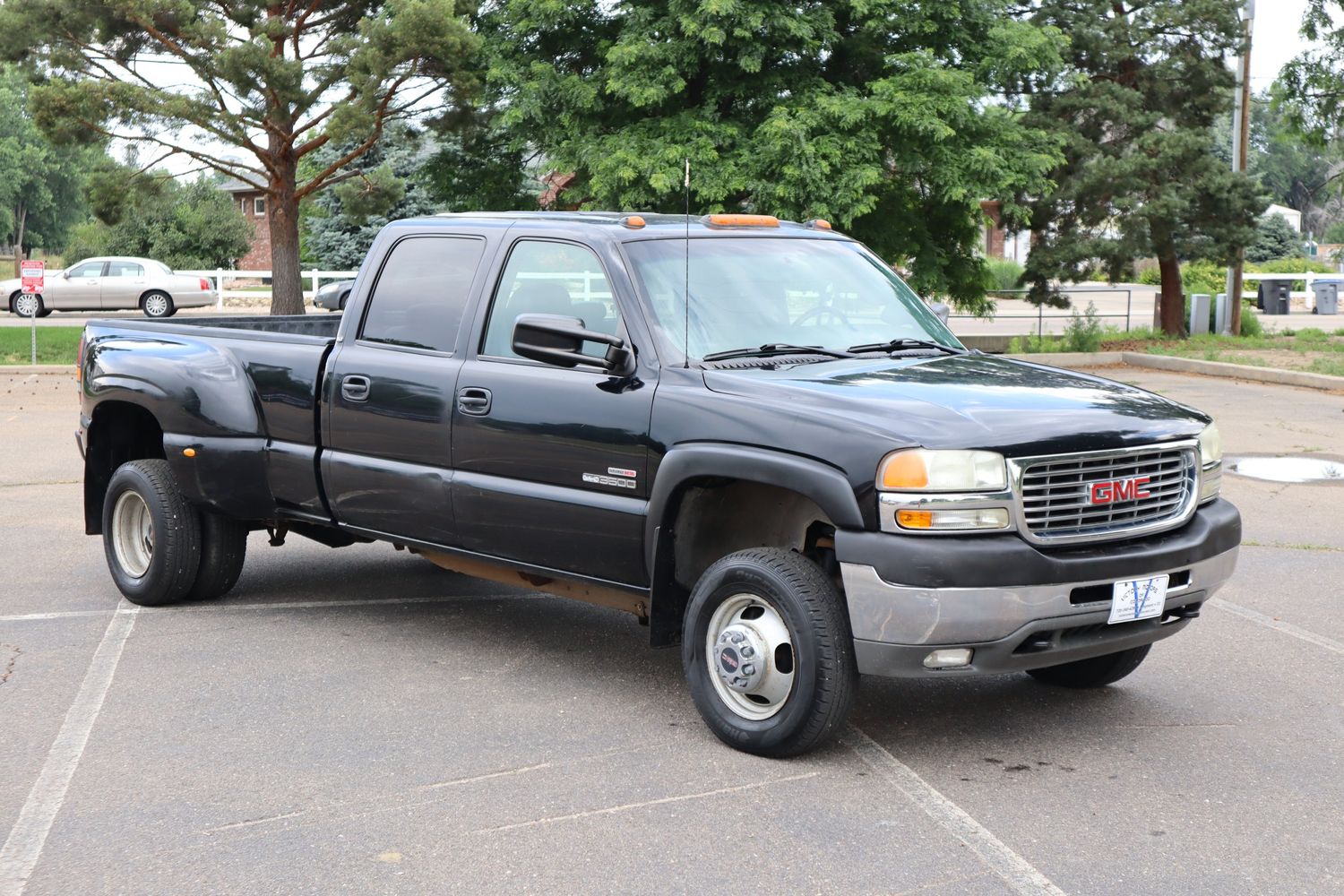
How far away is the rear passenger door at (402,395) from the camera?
6250 millimetres

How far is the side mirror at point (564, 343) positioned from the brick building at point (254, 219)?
61.2m

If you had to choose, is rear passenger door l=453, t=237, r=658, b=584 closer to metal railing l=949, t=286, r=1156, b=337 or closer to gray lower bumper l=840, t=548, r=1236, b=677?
gray lower bumper l=840, t=548, r=1236, b=677

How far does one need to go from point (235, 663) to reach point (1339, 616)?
523 cm

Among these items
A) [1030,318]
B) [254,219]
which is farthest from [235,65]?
[254,219]

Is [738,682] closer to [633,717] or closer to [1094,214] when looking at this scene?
[633,717]

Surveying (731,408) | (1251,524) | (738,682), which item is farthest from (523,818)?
(1251,524)

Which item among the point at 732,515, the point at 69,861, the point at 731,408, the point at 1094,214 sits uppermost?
the point at 1094,214

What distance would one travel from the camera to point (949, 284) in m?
25.6

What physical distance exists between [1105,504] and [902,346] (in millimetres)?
1288

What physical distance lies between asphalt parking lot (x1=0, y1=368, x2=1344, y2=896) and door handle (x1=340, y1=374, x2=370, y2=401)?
3.71ft

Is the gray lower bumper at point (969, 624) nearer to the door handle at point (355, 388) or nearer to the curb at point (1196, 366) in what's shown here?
the door handle at point (355, 388)

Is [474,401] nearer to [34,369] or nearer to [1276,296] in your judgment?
[34,369]

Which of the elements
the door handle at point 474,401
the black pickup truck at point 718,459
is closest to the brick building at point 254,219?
the black pickup truck at point 718,459

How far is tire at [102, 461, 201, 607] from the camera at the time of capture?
731 centimetres
